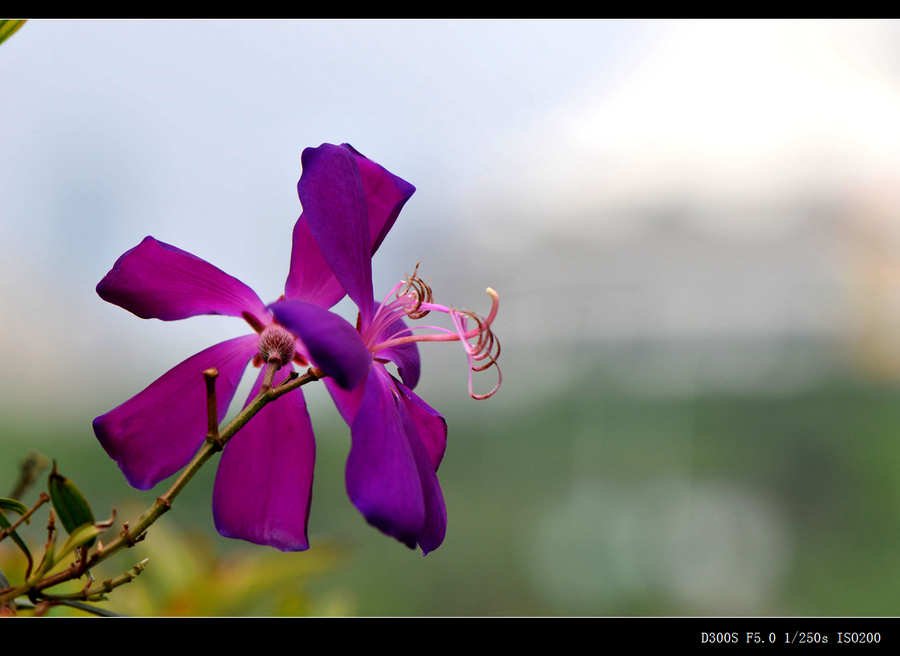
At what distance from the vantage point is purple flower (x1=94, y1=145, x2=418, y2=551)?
1.04 ft

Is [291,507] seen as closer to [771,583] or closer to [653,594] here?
[653,594]

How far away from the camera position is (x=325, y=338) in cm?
25

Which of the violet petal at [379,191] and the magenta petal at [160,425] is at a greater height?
the violet petal at [379,191]

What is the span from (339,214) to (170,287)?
10 cm

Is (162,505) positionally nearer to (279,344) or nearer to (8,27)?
(279,344)

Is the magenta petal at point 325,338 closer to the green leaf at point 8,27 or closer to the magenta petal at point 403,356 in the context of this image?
the magenta petal at point 403,356

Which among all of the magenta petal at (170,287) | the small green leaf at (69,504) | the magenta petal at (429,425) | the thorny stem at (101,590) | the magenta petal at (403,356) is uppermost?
the magenta petal at (170,287)

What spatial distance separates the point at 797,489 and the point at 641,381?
842 mm

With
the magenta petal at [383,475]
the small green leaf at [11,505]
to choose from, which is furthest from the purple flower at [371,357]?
the small green leaf at [11,505]

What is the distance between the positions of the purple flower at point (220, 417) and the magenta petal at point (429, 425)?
0.05 meters

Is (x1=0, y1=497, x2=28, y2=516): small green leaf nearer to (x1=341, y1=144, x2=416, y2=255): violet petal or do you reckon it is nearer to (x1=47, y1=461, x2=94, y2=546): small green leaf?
(x1=47, y1=461, x2=94, y2=546): small green leaf

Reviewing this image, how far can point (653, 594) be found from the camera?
261cm

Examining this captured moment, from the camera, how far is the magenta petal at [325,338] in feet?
0.80

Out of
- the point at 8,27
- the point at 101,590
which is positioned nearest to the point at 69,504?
the point at 101,590
